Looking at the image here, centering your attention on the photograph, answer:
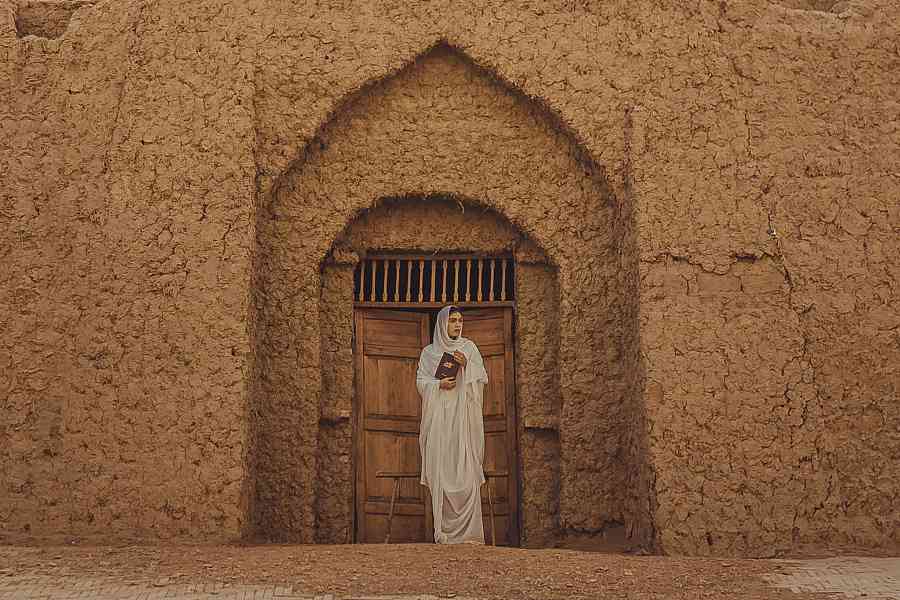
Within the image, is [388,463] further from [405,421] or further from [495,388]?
[495,388]

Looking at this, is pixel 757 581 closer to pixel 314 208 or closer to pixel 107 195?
pixel 314 208

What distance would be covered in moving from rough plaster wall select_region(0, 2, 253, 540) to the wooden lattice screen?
4.45 feet

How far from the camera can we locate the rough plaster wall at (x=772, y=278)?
742 centimetres

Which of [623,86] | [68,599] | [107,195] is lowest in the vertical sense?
[68,599]

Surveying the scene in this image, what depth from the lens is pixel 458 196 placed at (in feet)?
28.2

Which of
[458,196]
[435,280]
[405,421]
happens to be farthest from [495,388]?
[458,196]

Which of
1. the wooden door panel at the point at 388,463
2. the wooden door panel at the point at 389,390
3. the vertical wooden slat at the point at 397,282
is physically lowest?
the wooden door panel at the point at 388,463

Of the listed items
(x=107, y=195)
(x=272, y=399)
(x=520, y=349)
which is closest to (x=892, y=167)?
(x=520, y=349)

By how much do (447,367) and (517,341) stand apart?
85 cm

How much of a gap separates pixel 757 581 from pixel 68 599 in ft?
12.5

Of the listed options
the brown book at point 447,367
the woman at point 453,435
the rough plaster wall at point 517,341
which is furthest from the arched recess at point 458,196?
the brown book at point 447,367

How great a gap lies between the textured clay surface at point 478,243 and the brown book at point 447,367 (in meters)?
0.78

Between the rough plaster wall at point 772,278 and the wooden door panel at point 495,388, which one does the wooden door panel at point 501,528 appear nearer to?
the wooden door panel at point 495,388

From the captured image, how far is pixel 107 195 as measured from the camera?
7828 millimetres
